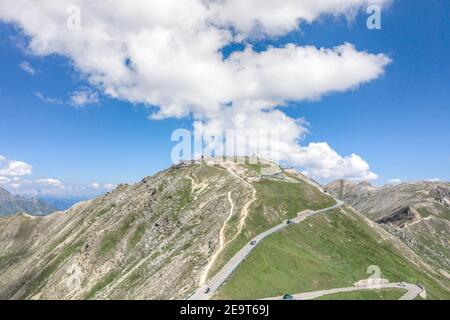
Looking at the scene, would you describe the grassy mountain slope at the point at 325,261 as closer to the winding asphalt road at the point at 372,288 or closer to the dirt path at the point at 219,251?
the winding asphalt road at the point at 372,288

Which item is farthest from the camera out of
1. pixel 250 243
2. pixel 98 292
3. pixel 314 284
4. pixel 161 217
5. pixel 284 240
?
pixel 161 217

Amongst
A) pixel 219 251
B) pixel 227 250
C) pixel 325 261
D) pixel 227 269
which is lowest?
pixel 227 269

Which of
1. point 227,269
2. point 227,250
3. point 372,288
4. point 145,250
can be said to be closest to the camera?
point 227,269

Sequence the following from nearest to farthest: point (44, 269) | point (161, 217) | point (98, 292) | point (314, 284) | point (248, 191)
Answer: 1. point (314, 284)
2. point (98, 292)
3. point (248, 191)
4. point (161, 217)
5. point (44, 269)

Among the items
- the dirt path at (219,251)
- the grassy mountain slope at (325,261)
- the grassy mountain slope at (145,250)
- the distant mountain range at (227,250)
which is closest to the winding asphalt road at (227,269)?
the distant mountain range at (227,250)

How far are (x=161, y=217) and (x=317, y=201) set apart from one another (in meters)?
70.8

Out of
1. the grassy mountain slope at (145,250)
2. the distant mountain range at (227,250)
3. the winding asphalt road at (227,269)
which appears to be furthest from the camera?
the grassy mountain slope at (145,250)

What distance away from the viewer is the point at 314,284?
107m

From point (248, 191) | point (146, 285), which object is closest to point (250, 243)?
point (146, 285)

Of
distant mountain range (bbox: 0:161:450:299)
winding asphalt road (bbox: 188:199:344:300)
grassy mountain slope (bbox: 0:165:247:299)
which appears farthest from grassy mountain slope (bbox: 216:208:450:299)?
grassy mountain slope (bbox: 0:165:247:299)

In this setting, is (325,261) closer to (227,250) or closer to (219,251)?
(227,250)

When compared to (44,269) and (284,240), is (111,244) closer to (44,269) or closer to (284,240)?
(44,269)

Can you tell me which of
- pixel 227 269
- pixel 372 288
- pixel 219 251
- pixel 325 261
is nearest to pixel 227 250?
pixel 219 251

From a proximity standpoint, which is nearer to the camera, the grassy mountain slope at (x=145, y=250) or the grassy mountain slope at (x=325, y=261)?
the grassy mountain slope at (x=325, y=261)
